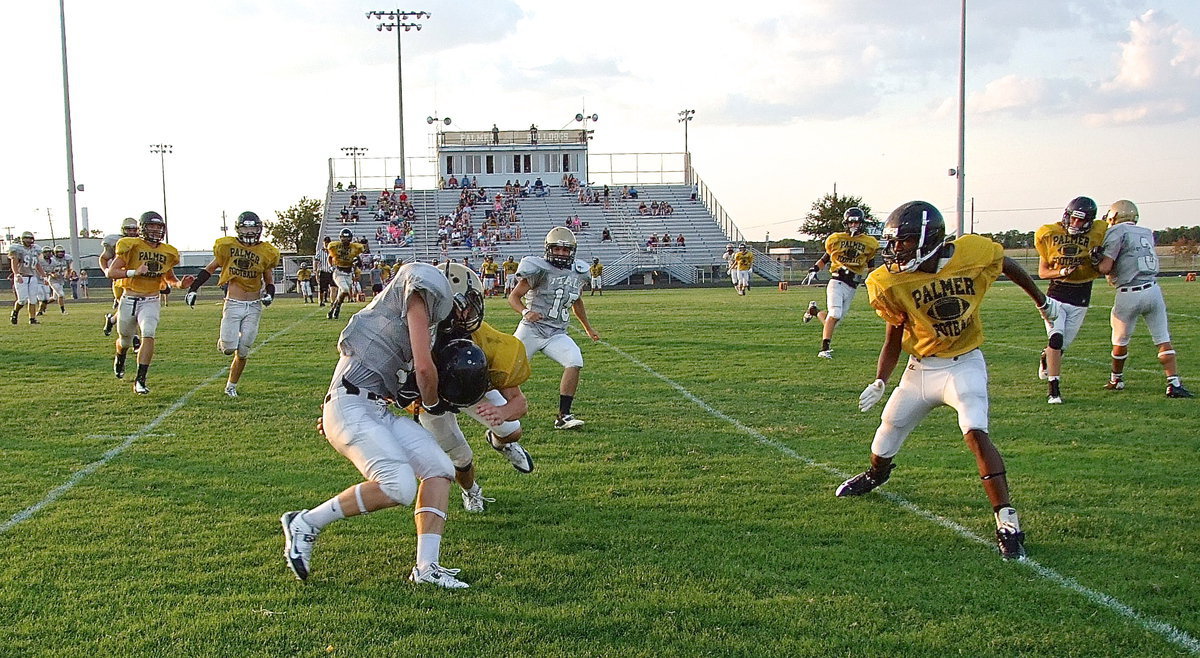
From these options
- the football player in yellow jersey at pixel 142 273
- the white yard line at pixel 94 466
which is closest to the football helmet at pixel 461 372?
the white yard line at pixel 94 466

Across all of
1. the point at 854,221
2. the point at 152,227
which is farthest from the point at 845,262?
the point at 152,227

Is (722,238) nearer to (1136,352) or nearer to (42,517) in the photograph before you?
(1136,352)

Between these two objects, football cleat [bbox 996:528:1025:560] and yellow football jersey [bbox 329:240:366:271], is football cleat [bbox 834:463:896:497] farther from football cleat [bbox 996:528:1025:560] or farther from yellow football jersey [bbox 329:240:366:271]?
yellow football jersey [bbox 329:240:366:271]

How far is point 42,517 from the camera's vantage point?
5195 mm

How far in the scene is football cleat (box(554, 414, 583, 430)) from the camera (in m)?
7.79

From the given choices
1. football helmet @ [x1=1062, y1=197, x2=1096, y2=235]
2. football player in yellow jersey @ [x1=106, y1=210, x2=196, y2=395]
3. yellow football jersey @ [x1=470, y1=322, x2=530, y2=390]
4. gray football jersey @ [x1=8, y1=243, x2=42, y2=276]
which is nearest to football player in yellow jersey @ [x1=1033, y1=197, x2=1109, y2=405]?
football helmet @ [x1=1062, y1=197, x2=1096, y2=235]

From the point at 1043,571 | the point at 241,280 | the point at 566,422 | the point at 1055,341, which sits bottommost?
the point at 1043,571

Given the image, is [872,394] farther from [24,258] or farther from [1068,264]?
[24,258]

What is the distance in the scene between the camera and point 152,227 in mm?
10156

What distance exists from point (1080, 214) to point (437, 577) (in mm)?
6978

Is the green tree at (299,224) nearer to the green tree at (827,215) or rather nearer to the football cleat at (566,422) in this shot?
the green tree at (827,215)

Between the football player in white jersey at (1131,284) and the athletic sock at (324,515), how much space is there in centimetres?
740

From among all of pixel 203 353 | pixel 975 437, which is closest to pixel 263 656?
pixel 975 437

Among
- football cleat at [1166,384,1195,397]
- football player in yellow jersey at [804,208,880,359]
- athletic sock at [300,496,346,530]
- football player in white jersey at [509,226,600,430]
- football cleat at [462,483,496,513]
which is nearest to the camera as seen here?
athletic sock at [300,496,346,530]
